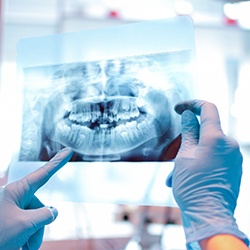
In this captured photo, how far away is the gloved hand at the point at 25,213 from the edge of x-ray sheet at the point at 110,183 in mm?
97

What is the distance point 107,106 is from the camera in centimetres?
114

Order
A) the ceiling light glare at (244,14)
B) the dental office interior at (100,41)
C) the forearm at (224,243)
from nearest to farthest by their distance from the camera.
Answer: the forearm at (224,243) < the dental office interior at (100,41) < the ceiling light glare at (244,14)

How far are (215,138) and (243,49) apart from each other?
1055 mm

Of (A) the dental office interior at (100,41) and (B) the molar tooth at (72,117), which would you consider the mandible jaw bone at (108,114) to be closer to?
(B) the molar tooth at (72,117)

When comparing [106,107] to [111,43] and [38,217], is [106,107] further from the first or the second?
[38,217]

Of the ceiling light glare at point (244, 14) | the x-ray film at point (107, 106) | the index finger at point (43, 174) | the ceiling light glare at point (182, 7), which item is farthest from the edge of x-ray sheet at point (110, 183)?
the ceiling light glare at point (182, 7)

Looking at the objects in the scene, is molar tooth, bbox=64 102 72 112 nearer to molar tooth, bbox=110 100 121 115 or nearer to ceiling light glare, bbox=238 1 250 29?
molar tooth, bbox=110 100 121 115

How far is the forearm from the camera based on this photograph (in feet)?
2.55

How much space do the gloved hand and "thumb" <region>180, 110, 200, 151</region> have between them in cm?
36

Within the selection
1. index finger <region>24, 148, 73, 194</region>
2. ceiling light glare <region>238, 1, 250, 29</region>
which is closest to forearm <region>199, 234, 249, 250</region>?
index finger <region>24, 148, 73, 194</region>

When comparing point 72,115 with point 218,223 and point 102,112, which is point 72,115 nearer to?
point 102,112

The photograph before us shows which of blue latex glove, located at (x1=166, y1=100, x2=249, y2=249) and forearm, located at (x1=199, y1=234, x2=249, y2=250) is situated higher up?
blue latex glove, located at (x1=166, y1=100, x2=249, y2=249)

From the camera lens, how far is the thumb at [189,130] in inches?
36.8

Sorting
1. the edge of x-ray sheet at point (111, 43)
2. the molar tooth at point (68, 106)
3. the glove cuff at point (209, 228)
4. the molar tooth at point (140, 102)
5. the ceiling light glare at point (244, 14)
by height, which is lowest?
the glove cuff at point (209, 228)
